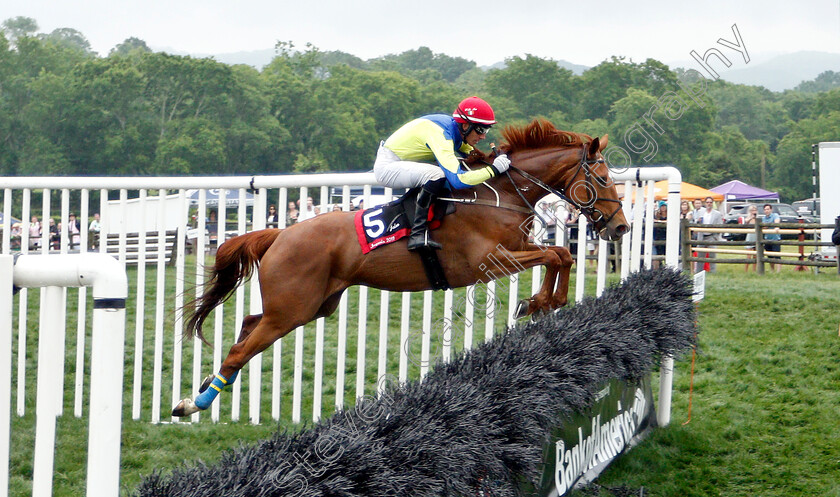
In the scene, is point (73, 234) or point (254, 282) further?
point (73, 234)

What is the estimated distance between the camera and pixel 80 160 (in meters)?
51.5

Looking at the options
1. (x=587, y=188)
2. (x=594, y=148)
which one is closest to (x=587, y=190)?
(x=587, y=188)

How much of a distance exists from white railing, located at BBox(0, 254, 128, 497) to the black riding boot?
9.46 ft

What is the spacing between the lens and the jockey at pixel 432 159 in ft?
14.5

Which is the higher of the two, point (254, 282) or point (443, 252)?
point (443, 252)

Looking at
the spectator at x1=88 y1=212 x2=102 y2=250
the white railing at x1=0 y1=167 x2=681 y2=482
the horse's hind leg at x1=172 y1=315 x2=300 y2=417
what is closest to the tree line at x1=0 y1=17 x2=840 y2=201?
the spectator at x1=88 y1=212 x2=102 y2=250

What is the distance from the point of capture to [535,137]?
4918 mm

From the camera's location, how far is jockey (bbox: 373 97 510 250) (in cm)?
443

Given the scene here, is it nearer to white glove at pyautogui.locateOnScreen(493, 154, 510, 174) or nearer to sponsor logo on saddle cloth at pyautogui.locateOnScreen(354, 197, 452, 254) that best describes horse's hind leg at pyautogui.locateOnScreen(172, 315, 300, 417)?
sponsor logo on saddle cloth at pyautogui.locateOnScreen(354, 197, 452, 254)

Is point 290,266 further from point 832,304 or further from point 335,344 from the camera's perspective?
point 832,304

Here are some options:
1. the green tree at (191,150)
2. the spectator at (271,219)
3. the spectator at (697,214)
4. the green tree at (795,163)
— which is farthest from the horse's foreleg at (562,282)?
the green tree at (191,150)

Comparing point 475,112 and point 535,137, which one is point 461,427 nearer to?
point 475,112

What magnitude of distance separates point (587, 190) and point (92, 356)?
11.4 feet

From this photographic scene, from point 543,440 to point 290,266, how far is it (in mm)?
1888
